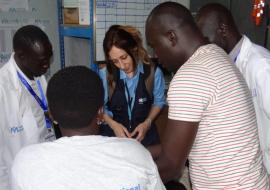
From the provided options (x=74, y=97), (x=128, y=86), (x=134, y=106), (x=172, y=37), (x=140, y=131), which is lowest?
(x=140, y=131)

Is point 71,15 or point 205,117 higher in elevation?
point 71,15

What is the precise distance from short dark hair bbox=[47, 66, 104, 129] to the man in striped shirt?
9.7 inches

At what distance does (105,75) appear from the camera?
204 centimetres

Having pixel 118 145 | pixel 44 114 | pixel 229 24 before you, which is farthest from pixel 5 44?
pixel 118 145

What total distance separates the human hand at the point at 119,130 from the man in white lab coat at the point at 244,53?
0.80 m

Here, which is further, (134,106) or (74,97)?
(134,106)

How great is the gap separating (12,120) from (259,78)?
46.1 inches

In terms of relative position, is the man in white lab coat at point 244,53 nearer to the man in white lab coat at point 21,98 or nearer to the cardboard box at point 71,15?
the man in white lab coat at point 21,98

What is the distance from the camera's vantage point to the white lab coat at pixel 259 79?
1.39m

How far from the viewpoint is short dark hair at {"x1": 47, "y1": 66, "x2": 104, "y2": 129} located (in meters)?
0.86

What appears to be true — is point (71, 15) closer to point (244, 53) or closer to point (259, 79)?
point (244, 53)

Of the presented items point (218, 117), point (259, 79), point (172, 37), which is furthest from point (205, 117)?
point (259, 79)

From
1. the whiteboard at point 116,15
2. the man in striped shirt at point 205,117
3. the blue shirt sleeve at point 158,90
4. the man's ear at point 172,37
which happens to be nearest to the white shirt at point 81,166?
the man in striped shirt at point 205,117

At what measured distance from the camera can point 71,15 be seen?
8.43 feet
